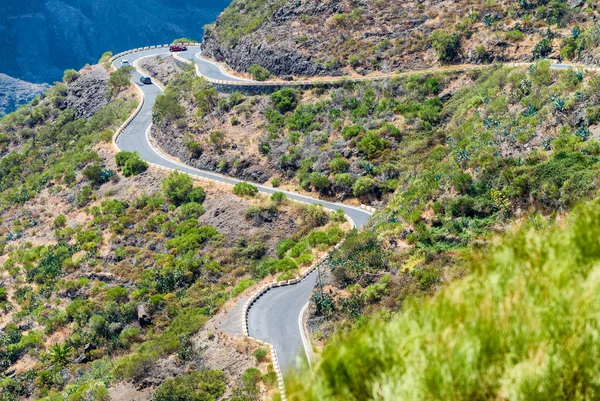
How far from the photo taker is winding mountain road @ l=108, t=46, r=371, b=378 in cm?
2688

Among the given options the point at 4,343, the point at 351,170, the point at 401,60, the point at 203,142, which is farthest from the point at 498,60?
the point at 4,343

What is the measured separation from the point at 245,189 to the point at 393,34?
23.3m

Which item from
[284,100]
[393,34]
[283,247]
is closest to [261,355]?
A: [283,247]

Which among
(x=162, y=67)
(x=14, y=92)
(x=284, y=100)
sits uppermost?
(x=162, y=67)

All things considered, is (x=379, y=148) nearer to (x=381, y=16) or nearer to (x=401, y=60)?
(x=401, y=60)

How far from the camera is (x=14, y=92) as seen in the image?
167m

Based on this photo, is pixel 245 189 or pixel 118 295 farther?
pixel 245 189

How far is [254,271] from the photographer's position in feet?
125

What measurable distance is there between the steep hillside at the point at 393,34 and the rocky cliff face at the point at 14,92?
105350 mm

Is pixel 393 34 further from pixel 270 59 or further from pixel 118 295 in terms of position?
pixel 118 295

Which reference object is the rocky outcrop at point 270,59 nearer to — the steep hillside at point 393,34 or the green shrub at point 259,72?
the steep hillside at point 393,34

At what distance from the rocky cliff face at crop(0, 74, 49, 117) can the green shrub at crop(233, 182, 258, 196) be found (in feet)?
417

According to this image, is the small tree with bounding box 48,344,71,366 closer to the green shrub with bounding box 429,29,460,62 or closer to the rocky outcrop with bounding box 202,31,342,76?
the rocky outcrop with bounding box 202,31,342,76

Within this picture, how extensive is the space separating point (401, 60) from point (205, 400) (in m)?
41.1
